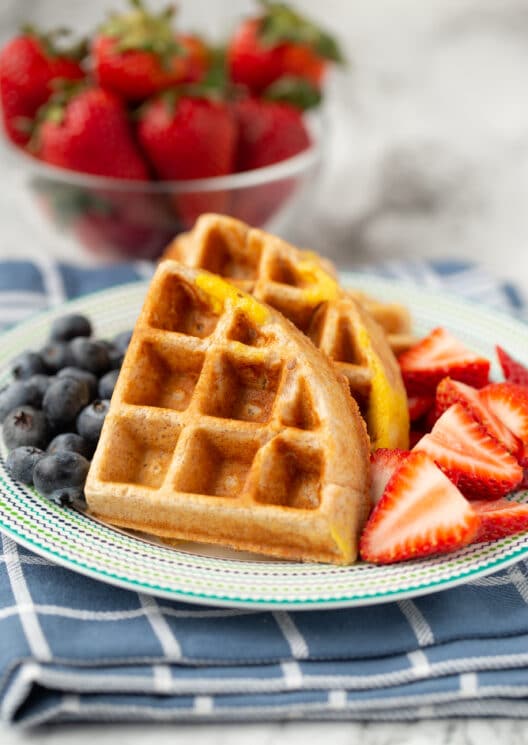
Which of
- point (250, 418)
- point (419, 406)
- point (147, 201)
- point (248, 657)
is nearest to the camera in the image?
point (248, 657)

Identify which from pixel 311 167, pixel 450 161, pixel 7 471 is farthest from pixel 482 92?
pixel 7 471

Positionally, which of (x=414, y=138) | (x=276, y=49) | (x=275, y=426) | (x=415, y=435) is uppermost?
(x=276, y=49)

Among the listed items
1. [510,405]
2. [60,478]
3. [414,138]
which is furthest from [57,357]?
[414,138]

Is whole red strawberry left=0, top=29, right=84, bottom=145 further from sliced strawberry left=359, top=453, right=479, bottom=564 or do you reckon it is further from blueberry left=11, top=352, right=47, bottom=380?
sliced strawberry left=359, top=453, right=479, bottom=564

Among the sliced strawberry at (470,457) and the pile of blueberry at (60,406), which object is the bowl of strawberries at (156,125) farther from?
the sliced strawberry at (470,457)

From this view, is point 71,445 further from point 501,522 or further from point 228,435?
point 501,522

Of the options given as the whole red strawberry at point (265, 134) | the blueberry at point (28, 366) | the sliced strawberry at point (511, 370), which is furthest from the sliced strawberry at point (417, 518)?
the whole red strawberry at point (265, 134)
